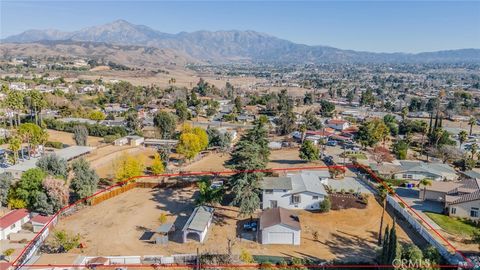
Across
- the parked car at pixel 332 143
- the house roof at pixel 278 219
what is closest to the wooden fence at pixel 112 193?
the house roof at pixel 278 219

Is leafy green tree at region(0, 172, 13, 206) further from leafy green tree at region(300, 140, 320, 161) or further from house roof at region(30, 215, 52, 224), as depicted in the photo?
leafy green tree at region(300, 140, 320, 161)

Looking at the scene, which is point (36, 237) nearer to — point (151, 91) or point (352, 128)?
point (352, 128)

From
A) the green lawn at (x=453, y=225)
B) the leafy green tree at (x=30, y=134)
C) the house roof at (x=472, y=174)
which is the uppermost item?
the leafy green tree at (x=30, y=134)

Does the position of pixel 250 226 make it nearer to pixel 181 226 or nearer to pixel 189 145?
pixel 181 226

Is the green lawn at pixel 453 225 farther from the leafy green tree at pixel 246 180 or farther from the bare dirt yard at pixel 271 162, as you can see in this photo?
the bare dirt yard at pixel 271 162

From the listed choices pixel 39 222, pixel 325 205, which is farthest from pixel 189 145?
pixel 39 222

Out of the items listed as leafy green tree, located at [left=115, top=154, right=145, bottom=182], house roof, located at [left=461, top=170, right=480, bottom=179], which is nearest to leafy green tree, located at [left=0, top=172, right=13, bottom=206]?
leafy green tree, located at [left=115, top=154, right=145, bottom=182]
